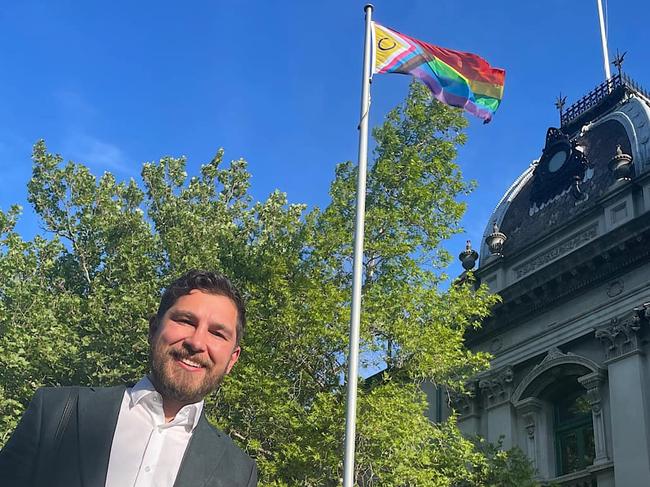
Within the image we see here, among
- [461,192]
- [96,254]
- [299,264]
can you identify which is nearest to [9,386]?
[96,254]

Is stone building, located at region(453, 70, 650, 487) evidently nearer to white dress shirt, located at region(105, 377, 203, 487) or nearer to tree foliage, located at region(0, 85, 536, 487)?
tree foliage, located at region(0, 85, 536, 487)

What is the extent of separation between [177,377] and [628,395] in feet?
59.7

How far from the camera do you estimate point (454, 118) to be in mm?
17094

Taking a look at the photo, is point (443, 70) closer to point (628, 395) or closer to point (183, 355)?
point (628, 395)

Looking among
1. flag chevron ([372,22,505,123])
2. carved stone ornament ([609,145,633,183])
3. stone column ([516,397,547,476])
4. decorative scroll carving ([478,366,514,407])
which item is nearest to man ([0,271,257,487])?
flag chevron ([372,22,505,123])

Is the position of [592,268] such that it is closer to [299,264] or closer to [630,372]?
[630,372]

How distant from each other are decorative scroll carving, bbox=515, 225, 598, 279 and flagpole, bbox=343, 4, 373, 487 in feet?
37.6

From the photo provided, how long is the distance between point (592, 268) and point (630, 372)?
3.24m

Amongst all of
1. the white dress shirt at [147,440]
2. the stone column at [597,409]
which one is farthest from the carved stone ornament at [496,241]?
the white dress shirt at [147,440]

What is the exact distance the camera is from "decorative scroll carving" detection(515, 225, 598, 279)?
22344 mm

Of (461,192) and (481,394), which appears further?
(481,394)

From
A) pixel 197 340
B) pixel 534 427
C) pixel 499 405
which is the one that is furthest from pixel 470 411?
pixel 197 340

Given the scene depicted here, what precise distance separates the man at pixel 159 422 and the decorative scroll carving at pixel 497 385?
21.1 m

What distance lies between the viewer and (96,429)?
2.73 meters
